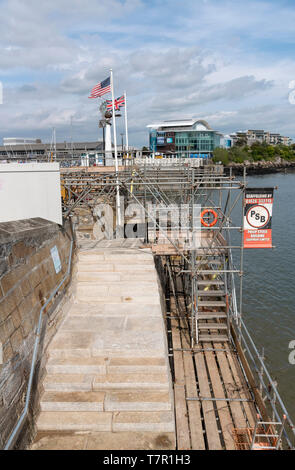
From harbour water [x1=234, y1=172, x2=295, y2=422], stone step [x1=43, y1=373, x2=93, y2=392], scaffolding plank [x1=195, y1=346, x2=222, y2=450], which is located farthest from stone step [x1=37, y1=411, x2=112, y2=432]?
harbour water [x1=234, y1=172, x2=295, y2=422]

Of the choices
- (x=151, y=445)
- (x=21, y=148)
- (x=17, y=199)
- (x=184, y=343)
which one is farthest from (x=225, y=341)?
(x=21, y=148)

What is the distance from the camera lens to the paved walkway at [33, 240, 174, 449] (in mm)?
6715

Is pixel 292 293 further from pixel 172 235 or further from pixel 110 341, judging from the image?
pixel 110 341

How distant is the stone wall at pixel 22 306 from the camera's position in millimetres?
5957

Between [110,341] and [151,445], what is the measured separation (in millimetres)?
2563

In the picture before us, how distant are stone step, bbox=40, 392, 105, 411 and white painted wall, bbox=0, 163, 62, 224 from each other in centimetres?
477

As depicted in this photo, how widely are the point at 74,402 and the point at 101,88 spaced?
45.5 feet

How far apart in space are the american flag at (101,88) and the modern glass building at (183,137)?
89441 millimetres

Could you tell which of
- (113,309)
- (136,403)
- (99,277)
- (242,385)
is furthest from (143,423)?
(99,277)

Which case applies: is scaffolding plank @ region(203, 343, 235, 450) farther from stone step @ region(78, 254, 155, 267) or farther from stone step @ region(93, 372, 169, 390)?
stone step @ region(78, 254, 155, 267)

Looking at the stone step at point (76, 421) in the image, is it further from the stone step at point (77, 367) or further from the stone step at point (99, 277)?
the stone step at point (99, 277)

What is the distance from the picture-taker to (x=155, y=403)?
700 cm

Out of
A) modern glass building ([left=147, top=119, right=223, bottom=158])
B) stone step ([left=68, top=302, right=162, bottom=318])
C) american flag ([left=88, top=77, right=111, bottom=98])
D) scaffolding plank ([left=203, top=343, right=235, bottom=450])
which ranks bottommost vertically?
scaffolding plank ([left=203, top=343, right=235, bottom=450])

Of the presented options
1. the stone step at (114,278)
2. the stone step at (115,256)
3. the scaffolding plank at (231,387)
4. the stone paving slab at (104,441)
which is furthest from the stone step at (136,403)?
the stone step at (115,256)
